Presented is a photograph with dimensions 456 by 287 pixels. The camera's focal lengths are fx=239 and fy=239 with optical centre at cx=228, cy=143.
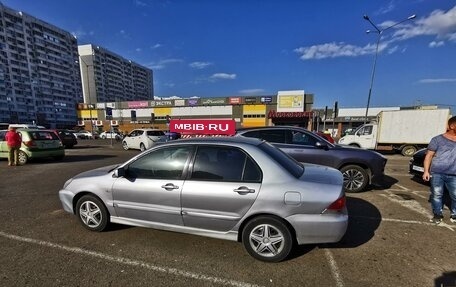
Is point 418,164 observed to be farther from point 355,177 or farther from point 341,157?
point 341,157

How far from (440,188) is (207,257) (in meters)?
4.12

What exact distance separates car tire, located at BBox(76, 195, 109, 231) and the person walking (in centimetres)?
880

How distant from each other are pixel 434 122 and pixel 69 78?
387ft

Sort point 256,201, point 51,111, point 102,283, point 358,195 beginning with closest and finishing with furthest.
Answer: point 102,283, point 256,201, point 358,195, point 51,111

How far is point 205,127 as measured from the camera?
16359 mm

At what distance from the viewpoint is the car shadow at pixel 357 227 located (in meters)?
3.37

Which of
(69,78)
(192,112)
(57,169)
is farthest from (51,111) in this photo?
(57,169)

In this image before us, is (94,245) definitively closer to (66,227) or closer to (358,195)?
(66,227)

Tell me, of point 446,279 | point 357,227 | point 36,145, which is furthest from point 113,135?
point 446,279

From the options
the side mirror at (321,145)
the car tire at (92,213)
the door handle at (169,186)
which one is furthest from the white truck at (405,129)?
the car tire at (92,213)

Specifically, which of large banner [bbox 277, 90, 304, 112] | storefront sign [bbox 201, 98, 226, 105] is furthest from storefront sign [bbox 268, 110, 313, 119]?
storefront sign [bbox 201, 98, 226, 105]

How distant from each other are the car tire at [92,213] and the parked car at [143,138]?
13140 millimetres

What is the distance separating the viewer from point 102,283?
2.63m

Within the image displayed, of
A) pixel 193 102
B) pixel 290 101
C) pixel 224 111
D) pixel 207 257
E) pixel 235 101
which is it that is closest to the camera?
pixel 207 257
